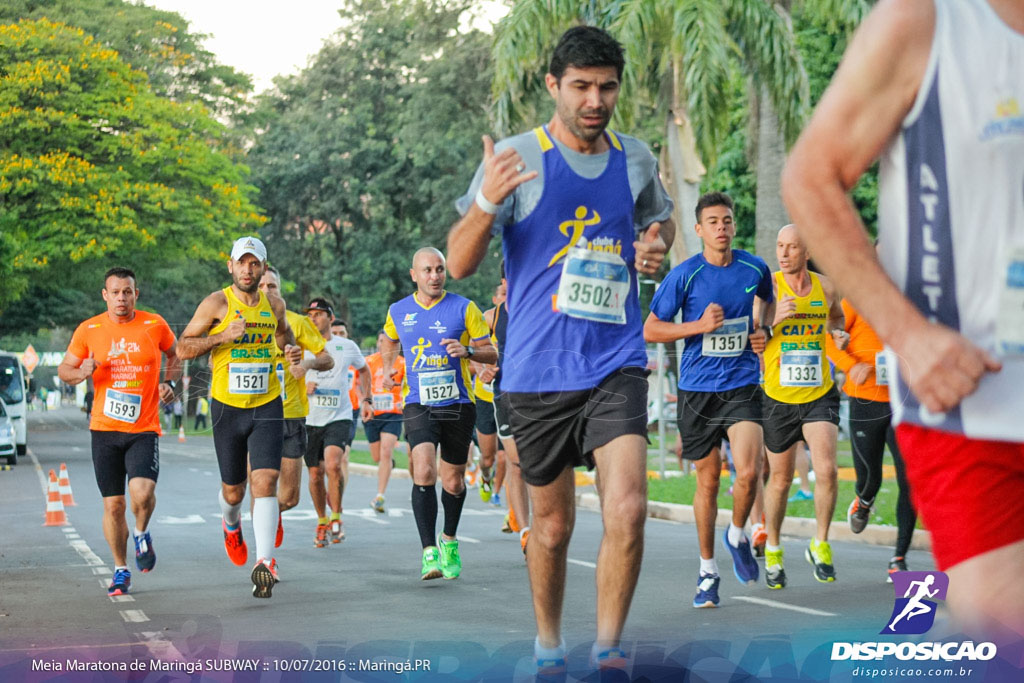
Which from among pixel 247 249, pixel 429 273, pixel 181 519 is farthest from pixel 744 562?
pixel 181 519

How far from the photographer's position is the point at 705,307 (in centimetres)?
863

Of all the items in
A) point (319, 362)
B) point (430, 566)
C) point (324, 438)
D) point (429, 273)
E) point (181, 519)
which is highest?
point (429, 273)

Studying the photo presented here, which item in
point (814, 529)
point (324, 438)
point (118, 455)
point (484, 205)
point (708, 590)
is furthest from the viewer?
point (324, 438)

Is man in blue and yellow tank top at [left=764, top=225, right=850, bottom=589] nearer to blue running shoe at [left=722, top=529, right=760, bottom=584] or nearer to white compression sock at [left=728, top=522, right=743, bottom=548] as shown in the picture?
blue running shoe at [left=722, top=529, right=760, bottom=584]

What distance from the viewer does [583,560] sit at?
1098 centimetres

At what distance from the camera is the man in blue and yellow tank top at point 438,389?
10.2m

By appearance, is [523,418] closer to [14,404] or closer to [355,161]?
[14,404]

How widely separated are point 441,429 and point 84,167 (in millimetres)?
8472

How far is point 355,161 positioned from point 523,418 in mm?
41990

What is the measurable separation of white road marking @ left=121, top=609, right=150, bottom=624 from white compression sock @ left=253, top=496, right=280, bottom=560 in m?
0.88

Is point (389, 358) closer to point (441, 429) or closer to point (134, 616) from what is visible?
point (441, 429)

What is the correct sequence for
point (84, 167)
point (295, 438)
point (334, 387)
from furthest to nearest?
point (84, 167) → point (334, 387) → point (295, 438)

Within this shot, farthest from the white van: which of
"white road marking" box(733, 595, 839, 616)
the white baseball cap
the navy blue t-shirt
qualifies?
"white road marking" box(733, 595, 839, 616)

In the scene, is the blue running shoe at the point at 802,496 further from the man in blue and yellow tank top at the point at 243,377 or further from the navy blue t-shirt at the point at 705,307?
the man in blue and yellow tank top at the point at 243,377
